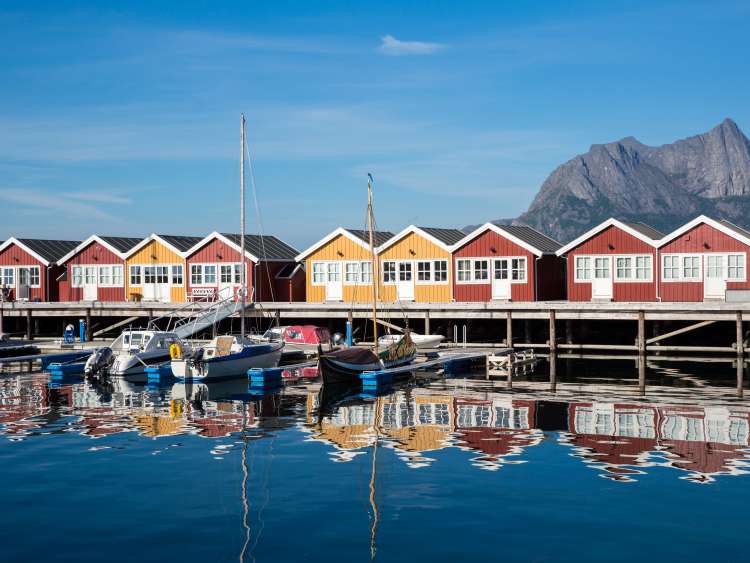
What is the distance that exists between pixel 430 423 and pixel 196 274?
116ft

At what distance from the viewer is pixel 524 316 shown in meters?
47.8

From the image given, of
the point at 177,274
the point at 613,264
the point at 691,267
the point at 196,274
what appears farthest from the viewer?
the point at 177,274

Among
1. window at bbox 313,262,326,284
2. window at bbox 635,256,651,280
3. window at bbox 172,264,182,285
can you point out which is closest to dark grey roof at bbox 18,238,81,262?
window at bbox 172,264,182,285

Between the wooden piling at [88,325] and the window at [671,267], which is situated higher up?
the window at [671,267]

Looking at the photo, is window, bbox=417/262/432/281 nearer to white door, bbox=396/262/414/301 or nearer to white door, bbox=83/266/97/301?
white door, bbox=396/262/414/301

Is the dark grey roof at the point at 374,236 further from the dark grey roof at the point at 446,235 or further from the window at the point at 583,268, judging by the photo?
the window at the point at 583,268

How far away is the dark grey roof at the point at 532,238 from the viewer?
52750mm

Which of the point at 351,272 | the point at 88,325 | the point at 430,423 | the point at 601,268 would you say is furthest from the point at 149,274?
the point at 430,423

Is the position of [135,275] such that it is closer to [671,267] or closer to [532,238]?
[532,238]

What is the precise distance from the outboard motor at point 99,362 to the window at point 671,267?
1072 inches

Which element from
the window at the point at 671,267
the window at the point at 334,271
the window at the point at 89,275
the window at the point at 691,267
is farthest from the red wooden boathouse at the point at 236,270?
the window at the point at 691,267

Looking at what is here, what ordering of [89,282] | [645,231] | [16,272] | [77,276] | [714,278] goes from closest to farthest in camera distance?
[714,278] → [645,231] → [89,282] → [77,276] → [16,272]

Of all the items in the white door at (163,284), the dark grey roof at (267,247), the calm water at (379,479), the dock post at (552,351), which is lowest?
the calm water at (379,479)

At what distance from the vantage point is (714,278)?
47375 mm
